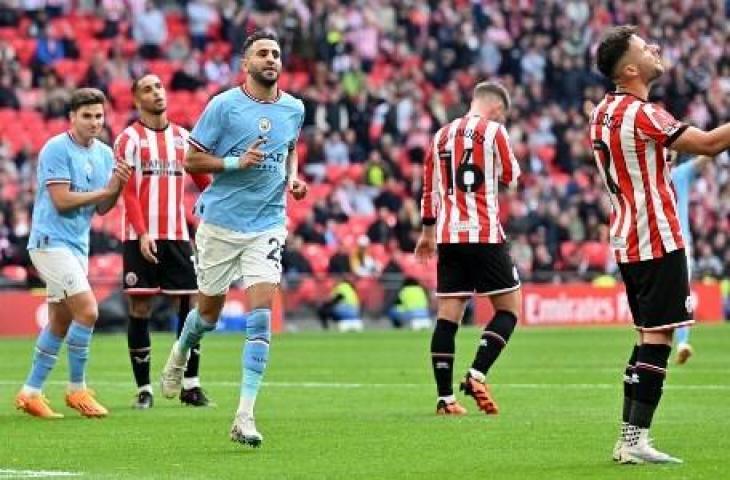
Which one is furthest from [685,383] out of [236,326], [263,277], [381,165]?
[381,165]

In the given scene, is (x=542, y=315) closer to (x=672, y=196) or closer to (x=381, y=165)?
(x=381, y=165)

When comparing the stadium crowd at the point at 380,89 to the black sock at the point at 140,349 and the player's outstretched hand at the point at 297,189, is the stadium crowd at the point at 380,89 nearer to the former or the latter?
the black sock at the point at 140,349

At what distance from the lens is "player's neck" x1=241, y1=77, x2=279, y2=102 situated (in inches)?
471

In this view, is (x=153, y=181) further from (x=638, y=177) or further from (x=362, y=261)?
(x=362, y=261)

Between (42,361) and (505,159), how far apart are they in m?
3.81

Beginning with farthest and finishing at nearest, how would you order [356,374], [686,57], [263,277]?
[686,57] < [356,374] < [263,277]

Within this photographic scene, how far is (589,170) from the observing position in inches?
1565

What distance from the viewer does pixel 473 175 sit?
1444 centimetres

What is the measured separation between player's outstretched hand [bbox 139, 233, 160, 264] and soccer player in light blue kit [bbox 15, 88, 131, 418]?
0.93m

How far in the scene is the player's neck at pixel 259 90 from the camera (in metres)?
12.0

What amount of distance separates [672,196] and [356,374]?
9.23m

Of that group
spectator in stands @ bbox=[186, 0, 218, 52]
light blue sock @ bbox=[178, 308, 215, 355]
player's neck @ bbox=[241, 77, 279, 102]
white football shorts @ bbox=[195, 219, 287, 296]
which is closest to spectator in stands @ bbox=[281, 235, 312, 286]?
spectator in stands @ bbox=[186, 0, 218, 52]

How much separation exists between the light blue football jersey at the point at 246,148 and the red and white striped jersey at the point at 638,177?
8.27 feet

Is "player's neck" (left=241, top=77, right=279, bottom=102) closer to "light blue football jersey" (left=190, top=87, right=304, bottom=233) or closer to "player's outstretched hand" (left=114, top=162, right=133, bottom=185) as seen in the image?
"light blue football jersey" (left=190, top=87, right=304, bottom=233)
